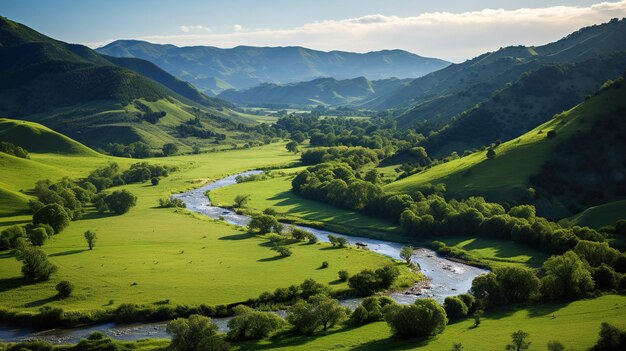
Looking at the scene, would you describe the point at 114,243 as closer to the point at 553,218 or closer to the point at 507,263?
the point at 507,263

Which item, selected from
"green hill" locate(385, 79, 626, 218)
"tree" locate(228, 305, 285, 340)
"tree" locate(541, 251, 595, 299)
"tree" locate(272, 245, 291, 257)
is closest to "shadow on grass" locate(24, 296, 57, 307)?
"tree" locate(228, 305, 285, 340)

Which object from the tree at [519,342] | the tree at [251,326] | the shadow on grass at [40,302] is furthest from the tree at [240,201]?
the tree at [519,342]

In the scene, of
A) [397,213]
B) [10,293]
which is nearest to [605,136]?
[397,213]

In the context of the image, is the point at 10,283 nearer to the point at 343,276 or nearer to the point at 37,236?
the point at 37,236

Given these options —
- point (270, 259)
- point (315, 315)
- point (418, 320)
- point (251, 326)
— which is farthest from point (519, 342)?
point (270, 259)

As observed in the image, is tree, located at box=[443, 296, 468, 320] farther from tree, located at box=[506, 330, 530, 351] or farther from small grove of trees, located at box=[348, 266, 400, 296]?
small grove of trees, located at box=[348, 266, 400, 296]

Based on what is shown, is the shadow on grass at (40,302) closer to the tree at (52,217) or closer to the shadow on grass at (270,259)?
the shadow on grass at (270,259)
